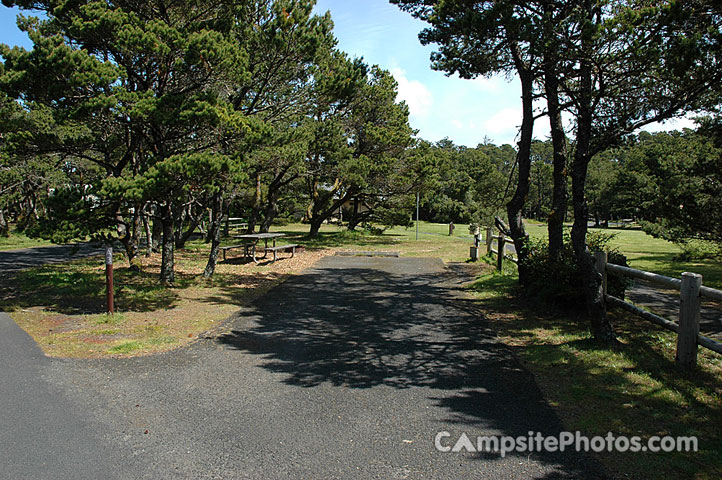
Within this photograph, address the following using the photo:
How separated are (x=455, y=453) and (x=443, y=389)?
49.6 inches

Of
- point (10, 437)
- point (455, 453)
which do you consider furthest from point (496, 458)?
point (10, 437)

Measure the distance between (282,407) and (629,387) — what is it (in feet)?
10.5

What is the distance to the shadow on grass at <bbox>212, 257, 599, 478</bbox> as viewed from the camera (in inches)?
159

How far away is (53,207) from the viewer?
8.34 meters

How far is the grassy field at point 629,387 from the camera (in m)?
3.29

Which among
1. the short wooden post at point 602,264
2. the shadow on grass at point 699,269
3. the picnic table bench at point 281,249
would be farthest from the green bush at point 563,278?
the picnic table bench at point 281,249

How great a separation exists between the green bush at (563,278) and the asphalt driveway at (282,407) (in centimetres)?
157

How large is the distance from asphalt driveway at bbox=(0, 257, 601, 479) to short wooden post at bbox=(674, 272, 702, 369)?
157 cm

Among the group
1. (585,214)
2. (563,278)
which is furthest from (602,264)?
(563,278)

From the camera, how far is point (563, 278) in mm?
7863

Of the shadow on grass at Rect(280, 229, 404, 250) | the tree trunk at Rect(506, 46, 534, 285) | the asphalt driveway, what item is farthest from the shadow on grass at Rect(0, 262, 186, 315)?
the shadow on grass at Rect(280, 229, 404, 250)

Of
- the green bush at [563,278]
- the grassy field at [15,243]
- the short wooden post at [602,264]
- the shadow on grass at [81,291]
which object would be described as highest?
the short wooden post at [602,264]

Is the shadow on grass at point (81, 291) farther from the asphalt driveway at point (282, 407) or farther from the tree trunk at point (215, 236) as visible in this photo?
the asphalt driveway at point (282, 407)

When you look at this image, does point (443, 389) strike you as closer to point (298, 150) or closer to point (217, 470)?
point (217, 470)
